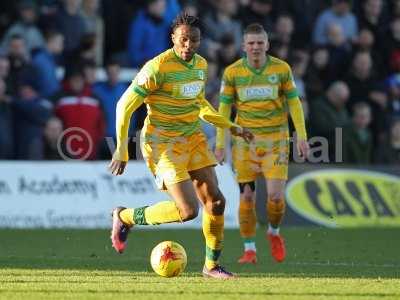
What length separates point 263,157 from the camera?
12.2 meters

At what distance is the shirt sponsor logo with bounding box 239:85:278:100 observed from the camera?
1197cm

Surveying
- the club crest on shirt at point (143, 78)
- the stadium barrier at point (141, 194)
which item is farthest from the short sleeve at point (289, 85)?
the stadium barrier at point (141, 194)

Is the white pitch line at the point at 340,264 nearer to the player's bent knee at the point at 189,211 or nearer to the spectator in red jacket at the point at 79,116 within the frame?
the player's bent knee at the point at 189,211

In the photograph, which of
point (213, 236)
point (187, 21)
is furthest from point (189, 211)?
point (187, 21)

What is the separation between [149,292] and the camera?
8.95 meters

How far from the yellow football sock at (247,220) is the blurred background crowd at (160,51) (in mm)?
4693

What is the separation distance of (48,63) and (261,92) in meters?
5.49

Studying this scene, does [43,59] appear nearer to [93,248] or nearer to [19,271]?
[93,248]

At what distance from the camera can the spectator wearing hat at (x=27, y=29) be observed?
1702 cm

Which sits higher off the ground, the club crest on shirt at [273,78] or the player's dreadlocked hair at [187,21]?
the player's dreadlocked hair at [187,21]

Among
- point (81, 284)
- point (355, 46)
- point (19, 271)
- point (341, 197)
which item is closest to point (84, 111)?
point (341, 197)

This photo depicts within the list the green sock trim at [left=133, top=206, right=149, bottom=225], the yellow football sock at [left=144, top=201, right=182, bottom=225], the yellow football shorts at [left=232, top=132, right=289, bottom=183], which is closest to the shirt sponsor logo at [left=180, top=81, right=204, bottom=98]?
the yellow football sock at [left=144, top=201, right=182, bottom=225]

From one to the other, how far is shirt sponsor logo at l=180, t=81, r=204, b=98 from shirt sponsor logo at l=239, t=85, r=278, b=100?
6.15 ft

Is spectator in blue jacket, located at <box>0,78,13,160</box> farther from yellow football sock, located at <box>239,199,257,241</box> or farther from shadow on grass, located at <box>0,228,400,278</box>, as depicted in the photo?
yellow football sock, located at <box>239,199,257,241</box>
